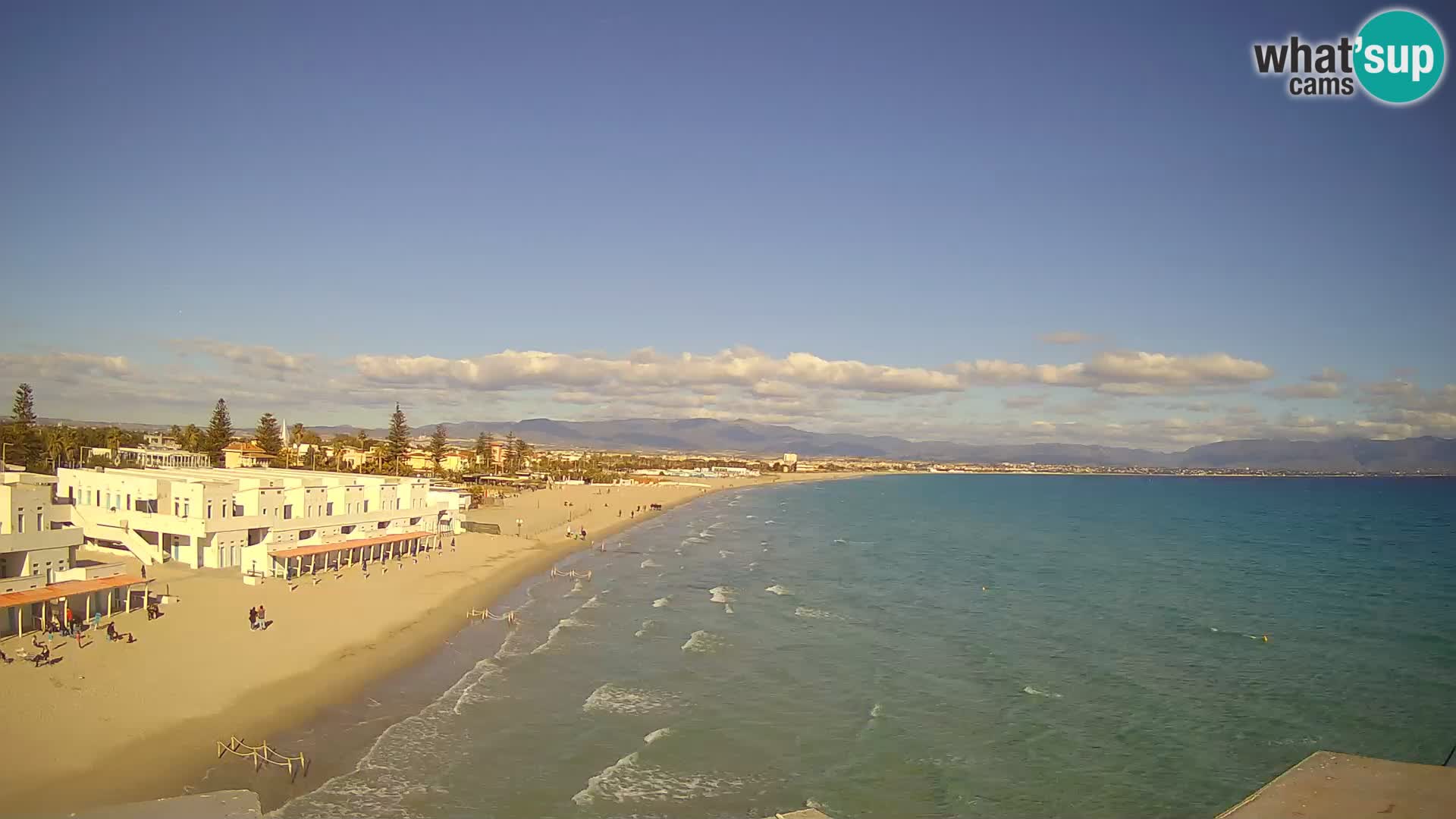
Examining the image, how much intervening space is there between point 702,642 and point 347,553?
828 inches

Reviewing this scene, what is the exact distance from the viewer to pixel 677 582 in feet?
156

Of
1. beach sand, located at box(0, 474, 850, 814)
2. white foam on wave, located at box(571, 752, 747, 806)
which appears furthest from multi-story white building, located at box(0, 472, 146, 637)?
white foam on wave, located at box(571, 752, 747, 806)

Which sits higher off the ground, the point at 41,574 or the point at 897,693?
the point at 41,574

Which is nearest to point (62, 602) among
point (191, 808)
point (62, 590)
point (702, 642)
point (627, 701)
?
point (62, 590)

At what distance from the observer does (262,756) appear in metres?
19.4

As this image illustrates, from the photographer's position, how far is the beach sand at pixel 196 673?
1795 centimetres

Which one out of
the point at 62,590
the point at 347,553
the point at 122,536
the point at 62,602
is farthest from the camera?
the point at 347,553

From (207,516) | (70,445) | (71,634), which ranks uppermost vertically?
(70,445)

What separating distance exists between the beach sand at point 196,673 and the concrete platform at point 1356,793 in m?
20.3

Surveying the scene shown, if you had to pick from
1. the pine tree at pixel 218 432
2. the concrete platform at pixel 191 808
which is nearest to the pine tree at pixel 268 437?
the pine tree at pixel 218 432

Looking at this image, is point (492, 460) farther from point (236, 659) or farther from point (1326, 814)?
point (1326, 814)

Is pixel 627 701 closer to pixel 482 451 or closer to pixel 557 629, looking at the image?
pixel 557 629

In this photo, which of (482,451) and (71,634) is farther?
(482,451)

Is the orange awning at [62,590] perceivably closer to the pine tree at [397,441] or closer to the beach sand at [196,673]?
the beach sand at [196,673]
